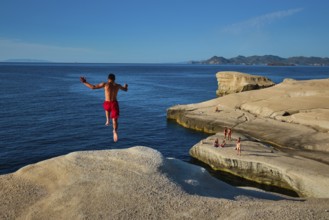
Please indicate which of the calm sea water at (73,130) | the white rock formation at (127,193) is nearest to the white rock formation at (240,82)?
the calm sea water at (73,130)

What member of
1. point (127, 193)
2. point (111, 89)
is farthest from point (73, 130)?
point (111, 89)

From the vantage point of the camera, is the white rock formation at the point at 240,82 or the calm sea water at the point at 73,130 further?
the white rock formation at the point at 240,82

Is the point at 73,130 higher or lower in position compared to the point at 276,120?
lower

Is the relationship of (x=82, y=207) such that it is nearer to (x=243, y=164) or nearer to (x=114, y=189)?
(x=114, y=189)

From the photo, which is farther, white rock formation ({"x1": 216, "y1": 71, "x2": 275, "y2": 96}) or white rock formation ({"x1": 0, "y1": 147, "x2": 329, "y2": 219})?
white rock formation ({"x1": 216, "y1": 71, "x2": 275, "y2": 96})

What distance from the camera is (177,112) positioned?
6112cm

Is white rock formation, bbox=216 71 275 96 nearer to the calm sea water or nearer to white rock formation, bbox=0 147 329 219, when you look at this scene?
the calm sea water

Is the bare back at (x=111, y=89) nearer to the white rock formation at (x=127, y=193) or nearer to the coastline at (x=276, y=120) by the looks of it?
the white rock formation at (x=127, y=193)

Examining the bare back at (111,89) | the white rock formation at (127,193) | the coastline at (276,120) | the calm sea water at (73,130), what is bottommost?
the calm sea water at (73,130)

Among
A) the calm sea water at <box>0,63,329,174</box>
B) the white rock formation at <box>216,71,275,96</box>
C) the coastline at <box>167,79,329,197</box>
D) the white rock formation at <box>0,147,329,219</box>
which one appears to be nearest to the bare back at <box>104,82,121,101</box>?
the white rock formation at <box>0,147,329,219</box>

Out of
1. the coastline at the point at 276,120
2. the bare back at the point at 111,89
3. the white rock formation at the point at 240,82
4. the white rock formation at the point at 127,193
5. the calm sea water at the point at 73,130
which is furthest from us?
the white rock formation at the point at 240,82

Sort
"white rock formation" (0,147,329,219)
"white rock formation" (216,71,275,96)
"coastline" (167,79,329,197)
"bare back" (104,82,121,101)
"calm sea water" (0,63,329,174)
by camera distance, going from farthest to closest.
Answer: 1. "white rock formation" (216,71,275,96)
2. "calm sea water" (0,63,329,174)
3. "coastline" (167,79,329,197)
4. "white rock formation" (0,147,329,219)
5. "bare back" (104,82,121,101)

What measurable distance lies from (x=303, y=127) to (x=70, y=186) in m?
35.9

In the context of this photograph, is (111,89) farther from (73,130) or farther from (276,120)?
(276,120)
